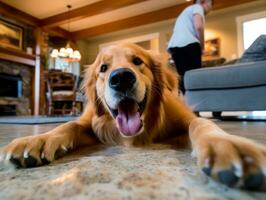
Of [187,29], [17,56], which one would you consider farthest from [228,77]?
[17,56]

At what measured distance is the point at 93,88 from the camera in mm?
1192

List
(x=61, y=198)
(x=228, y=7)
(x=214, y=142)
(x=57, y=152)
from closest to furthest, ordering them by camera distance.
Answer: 1. (x=61, y=198)
2. (x=214, y=142)
3. (x=57, y=152)
4. (x=228, y=7)

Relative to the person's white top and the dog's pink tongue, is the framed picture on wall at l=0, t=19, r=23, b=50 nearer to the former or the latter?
the person's white top

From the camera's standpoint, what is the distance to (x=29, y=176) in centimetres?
58

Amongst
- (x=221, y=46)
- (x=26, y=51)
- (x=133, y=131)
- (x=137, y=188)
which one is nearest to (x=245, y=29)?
(x=221, y=46)

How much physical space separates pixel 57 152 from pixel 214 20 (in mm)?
7207

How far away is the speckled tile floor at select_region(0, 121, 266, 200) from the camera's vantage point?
0.44 meters

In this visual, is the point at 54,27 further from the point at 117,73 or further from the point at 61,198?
the point at 61,198

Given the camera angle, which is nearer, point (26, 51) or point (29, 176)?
point (29, 176)

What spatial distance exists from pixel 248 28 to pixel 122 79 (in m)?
6.95

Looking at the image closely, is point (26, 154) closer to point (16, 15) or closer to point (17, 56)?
point (17, 56)

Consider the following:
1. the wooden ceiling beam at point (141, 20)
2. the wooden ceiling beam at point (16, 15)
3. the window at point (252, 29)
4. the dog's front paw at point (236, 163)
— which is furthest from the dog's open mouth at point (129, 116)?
the window at point (252, 29)

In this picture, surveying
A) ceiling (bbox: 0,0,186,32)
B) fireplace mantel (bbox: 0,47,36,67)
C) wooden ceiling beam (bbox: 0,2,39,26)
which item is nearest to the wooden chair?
fireplace mantel (bbox: 0,47,36,67)

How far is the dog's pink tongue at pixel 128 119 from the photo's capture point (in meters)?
0.98
